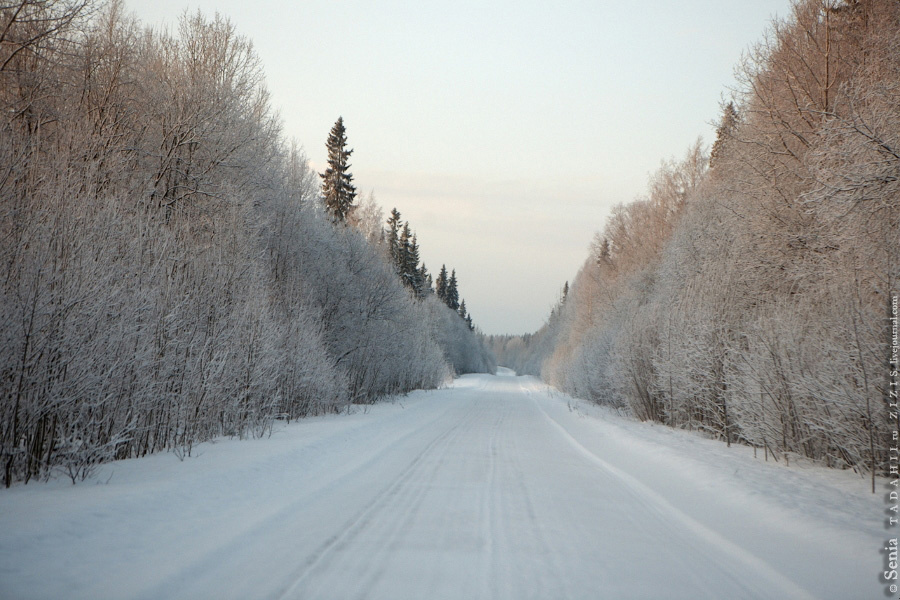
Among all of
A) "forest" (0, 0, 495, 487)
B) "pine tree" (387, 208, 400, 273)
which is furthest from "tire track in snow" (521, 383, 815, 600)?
"pine tree" (387, 208, 400, 273)

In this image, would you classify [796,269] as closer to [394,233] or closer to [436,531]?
[436,531]

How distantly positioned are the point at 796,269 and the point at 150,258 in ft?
41.8

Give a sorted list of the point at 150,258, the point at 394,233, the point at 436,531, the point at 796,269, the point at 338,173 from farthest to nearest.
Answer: the point at 394,233
the point at 338,173
the point at 796,269
the point at 150,258
the point at 436,531

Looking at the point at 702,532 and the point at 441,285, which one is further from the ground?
the point at 441,285

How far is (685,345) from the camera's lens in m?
13.7

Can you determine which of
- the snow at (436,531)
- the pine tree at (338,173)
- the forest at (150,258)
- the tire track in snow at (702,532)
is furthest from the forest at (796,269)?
the pine tree at (338,173)

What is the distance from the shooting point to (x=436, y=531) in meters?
4.92

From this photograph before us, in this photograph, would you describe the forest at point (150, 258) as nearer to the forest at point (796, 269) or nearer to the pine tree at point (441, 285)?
the forest at point (796, 269)

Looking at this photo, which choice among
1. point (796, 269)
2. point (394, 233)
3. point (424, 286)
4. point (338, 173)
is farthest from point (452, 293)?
point (796, 269)

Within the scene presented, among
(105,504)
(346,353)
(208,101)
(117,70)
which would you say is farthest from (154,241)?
(346,353)

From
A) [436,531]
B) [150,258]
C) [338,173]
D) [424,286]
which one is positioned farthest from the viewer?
[424,286]

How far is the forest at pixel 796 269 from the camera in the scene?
7.17 metres

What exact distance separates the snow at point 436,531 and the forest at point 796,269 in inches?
46.3

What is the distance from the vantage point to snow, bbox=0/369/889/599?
3.67 meters
